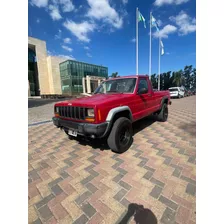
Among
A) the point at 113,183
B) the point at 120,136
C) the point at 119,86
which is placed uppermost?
the point at 119,86

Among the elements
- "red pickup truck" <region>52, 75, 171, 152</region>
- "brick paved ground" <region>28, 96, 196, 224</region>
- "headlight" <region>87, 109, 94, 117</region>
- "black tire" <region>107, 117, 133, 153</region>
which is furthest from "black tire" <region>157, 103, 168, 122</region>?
"headlight" <region>87, 109, 94, 117</region>

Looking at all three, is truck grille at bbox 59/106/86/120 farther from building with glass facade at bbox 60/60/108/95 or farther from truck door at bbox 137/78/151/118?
building with glass facade at bbox 60/60/108/95

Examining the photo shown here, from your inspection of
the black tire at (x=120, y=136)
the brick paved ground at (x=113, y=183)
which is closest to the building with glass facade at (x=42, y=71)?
the brick paved ground at (x=113, y=183)

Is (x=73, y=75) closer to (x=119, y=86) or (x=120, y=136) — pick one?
(x=119, y=86)

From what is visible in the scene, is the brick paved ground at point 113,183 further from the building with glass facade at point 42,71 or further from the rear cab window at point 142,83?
the building with glass facade at point 42,71

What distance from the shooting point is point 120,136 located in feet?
10.4

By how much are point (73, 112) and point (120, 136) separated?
125 cm

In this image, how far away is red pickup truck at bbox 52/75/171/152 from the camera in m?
2.67

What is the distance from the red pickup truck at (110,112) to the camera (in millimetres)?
2672

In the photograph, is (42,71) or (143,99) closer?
(143,99)

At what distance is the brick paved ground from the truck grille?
0.97 metres

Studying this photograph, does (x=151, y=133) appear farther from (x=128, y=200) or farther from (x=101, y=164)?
(x=128, y=200)

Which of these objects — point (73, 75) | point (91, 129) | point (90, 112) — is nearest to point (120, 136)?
point (91, 129)
